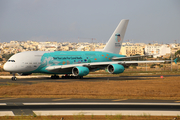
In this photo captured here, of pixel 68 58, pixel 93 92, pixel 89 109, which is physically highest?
pixel 68 58

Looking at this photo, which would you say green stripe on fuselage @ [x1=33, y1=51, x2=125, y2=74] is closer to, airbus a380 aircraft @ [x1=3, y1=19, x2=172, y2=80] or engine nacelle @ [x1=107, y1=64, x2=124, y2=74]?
airbus a380 aircraft @ [x1=3, y1=19, x2=172, y2=80]

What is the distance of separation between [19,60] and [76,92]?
19.1 m

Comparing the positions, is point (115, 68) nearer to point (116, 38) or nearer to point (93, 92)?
point (116, 38)

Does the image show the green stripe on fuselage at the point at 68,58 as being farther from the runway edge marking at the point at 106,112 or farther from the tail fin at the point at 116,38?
the runway edge marking at the point at 106,112

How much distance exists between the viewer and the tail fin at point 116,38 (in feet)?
190

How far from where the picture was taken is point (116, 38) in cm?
5825

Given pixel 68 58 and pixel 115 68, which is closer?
pixel 115 68

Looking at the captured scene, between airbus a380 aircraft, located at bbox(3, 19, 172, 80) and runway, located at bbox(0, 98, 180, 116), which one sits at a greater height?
airbus a380 aircraft, located at bbox(3, 19, 172, 80)

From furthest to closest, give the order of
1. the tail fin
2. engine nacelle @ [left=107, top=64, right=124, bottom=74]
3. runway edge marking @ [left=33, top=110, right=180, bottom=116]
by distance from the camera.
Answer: the tail fin < engine nacelle @ [left=107, top=64, right=124, bottom=74] < runway edge marking @ [left=33, top=110, right=180, bottom=116]

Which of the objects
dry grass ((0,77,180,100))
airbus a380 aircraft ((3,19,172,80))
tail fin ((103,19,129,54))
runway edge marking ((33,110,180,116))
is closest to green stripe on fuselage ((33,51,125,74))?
airbus a380 aircraft ((3,19,172,80))

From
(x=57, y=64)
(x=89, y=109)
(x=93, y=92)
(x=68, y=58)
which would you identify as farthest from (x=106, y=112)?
(x=68, y=58)

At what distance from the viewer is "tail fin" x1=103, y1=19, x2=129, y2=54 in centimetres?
5791

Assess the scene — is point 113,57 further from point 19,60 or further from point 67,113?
point 67,113

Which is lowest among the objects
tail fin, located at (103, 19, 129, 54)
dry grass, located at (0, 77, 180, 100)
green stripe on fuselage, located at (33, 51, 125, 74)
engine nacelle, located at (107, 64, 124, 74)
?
dry grass, located at (0, 77, 180, 100)
